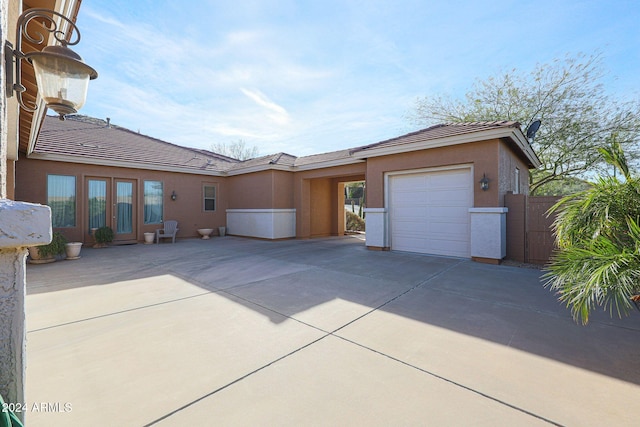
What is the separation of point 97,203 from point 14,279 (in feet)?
38.2

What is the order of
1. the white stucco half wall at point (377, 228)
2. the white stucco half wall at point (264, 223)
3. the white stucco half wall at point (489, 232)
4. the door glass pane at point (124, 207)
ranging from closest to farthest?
the white stucco half wall at point (489, 232) < the white stucco half wall at point (377, 228) < the door glass pane at point (124, 207) < the white stucco half wall at point (264, 223)

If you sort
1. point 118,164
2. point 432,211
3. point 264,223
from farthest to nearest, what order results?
point 264,223, point 118,164, point 432,211

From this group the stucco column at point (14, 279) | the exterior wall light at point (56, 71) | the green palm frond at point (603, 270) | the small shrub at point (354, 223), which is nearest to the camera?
the stucco column at point (14, 279)

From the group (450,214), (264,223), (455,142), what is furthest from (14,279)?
(264,223)

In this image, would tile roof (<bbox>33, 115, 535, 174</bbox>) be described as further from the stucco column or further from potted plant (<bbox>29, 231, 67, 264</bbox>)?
the stucco column

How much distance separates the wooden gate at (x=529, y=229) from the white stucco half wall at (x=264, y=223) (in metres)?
8.26

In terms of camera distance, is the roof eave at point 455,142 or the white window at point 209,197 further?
the white window at point 209,197

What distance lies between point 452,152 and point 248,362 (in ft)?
23.7

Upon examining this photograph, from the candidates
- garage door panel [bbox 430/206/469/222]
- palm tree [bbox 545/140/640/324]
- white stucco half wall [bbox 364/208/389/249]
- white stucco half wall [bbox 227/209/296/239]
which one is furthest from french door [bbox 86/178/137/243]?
palm tree [bbox 545/140/640/324]

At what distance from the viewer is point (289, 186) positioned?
12.7 meters

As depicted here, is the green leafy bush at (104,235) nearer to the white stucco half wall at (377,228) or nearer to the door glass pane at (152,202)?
the door glass pane at (152,202)

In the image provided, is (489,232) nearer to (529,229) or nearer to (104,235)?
(529,229)

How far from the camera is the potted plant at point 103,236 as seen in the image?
9.81m

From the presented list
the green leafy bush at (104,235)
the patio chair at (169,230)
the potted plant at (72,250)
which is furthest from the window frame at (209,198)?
the potted plant at (72,250)
